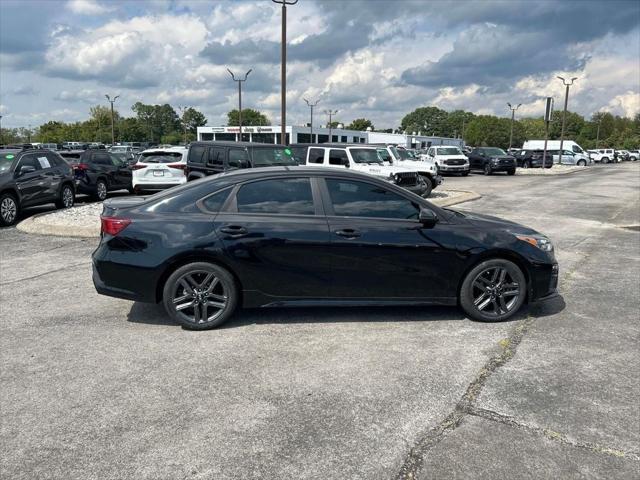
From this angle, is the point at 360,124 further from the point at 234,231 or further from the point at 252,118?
the point at 234,231

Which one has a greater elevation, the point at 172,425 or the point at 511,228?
the point at 511,228

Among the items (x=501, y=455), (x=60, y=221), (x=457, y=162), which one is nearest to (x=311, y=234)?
(x=501, y=455)

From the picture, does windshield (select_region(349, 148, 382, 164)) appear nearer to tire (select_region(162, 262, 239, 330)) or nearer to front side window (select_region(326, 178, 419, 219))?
front side window (select_region(326, 178, 419, 219))

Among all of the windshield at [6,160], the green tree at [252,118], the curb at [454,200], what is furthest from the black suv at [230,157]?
the green tree at [252,118]

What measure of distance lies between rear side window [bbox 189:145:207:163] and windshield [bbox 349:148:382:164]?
542cm

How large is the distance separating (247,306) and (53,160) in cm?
1064

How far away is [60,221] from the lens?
434 inches

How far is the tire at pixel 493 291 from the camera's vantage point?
519 centimetres

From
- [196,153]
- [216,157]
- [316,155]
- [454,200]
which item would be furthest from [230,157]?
[454,200]

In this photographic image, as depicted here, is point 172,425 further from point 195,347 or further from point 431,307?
point 431,307

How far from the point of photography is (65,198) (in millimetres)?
13570

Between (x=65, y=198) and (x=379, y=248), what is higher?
(x=379, y=248)

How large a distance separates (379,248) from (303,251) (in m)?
0.73

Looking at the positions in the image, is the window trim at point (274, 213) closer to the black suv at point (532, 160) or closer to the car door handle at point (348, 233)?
the car door handle at point (348, 233)
